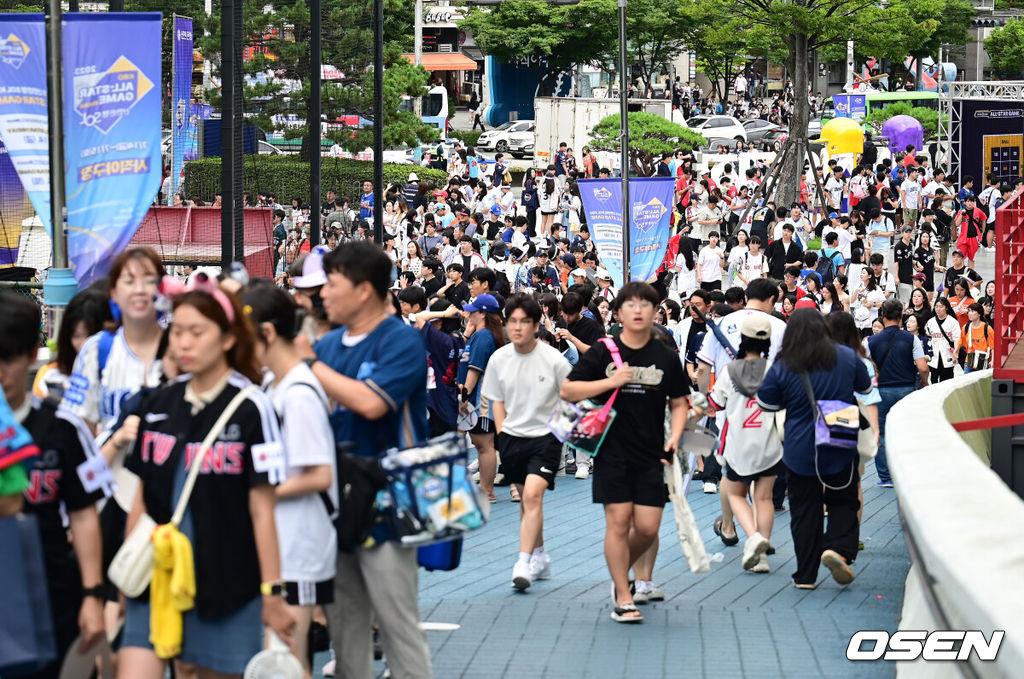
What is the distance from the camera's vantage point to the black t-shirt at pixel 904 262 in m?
23.6

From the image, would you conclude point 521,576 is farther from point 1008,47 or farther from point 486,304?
point 1008,47

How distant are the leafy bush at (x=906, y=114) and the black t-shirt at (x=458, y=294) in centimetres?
4291

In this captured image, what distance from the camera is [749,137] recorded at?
2272 inches

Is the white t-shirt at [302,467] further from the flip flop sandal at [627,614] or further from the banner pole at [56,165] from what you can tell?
the banner pole at [56,165]

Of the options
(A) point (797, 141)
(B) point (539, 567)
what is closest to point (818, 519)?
(B) point (539, 567)

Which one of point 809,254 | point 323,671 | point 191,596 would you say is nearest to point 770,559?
point 323,671

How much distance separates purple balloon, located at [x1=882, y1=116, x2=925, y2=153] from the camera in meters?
49.0

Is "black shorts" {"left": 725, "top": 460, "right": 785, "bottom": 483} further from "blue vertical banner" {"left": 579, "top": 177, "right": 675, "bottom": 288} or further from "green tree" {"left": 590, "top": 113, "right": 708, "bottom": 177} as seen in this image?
"green tree" {"left": 590, "top": 113, "right": 708, "bottom": 177}

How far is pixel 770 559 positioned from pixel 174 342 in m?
6.39

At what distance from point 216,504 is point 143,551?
27 centimetres

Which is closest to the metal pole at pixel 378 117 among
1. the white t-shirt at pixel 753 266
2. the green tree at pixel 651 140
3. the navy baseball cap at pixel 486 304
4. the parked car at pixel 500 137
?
the white t-shirt at pixel 753 266

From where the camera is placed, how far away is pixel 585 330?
13.1 meters

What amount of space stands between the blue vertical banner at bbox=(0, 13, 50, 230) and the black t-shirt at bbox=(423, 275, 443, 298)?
6208 millimetres

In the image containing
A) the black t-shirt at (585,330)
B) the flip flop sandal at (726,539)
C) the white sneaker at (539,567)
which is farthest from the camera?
the black t-shirt at (585,330)
